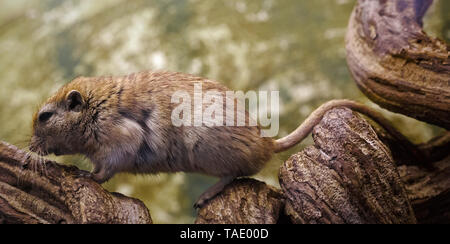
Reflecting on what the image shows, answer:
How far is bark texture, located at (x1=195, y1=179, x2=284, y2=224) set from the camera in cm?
210

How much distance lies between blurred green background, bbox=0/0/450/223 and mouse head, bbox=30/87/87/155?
128mm

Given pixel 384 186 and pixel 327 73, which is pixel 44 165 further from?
pixel 327 73

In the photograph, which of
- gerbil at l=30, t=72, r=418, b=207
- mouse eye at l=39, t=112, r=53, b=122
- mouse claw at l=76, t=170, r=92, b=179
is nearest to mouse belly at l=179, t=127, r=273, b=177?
gerbil at l=30, t=72, r=418, b=207

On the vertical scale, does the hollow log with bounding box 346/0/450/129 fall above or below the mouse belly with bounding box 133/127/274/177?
above

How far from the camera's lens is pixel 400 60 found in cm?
260

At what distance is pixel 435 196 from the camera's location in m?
2.70

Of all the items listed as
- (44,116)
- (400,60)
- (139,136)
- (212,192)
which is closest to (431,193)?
(400,60)

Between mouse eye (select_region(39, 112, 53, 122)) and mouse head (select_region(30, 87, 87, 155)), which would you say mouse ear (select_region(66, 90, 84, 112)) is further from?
mouse eye (select_region(39, 112, 53, 122))

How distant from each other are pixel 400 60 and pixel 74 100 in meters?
2.02

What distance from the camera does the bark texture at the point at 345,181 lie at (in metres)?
2.04

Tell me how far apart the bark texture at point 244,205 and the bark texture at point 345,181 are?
0.34 feet

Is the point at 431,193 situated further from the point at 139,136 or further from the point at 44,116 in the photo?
the point at 44,116

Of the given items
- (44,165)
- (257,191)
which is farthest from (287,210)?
(44,165)
